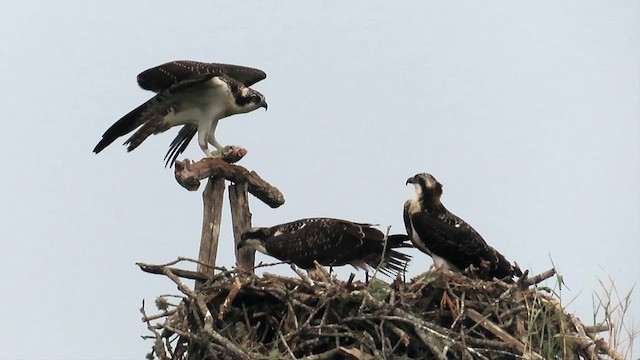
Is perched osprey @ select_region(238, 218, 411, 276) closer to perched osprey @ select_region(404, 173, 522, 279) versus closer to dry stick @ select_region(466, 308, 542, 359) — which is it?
perched osprey @ select_region(404, 173, 522, 279)

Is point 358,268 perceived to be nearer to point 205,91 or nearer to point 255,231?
point 255,231

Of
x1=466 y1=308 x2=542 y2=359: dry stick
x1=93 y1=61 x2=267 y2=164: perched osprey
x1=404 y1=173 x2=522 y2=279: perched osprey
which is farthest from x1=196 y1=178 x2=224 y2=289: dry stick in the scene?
x1=466 y1=308 x2=542 y2=359: dry stick

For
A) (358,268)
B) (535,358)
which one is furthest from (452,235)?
(535,358)

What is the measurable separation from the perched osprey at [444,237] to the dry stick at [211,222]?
1466 mm

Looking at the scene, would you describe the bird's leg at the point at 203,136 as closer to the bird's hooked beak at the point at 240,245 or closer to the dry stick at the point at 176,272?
the bird's hooked beak at the point at 240,245

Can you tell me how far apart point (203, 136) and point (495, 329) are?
11.3 feet

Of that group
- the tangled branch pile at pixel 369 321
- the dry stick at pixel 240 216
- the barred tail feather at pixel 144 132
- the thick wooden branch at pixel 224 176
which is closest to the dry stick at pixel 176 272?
the tangled branch pile at pixel 369 321

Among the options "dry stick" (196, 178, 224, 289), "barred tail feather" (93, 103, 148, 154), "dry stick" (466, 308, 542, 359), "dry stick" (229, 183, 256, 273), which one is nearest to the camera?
"dry stick" (466, 308, 542, 359)

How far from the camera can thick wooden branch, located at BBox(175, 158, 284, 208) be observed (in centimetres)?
970

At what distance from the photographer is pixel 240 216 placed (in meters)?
10.3

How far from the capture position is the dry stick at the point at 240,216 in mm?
10227

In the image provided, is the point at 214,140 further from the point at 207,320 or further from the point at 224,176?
the point at 207,320

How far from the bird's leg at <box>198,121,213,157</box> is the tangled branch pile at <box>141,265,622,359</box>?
1957 millimetres

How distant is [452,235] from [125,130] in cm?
285
